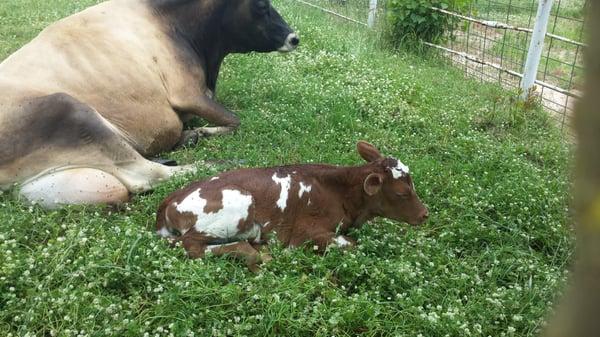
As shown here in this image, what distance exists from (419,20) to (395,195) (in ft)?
18.0

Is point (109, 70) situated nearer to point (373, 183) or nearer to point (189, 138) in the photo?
point (189, 138)

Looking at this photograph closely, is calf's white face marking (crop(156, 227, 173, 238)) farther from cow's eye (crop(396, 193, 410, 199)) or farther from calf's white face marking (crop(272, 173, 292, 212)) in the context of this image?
cow's eye (crop(396, 193, 410, 199))

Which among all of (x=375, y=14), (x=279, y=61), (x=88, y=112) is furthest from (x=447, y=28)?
(x=88, y=112)

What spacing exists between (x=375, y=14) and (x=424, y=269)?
6960mm

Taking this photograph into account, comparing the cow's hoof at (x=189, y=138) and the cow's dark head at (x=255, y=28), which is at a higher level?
the cow's dark head at (x=255, y=28)

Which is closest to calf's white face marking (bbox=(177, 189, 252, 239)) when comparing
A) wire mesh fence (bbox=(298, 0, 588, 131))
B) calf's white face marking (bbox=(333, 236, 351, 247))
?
calf's white face marking (bbox=(333, 236, 351, 247))

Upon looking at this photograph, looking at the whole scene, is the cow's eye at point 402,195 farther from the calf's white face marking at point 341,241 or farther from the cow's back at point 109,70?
the cow's back at point 109,70

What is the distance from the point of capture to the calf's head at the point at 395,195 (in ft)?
12.8

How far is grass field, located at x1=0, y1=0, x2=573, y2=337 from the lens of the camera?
2990 mm

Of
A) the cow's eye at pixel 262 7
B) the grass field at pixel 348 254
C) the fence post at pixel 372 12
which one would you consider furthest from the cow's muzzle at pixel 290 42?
the fence post at pixel 372 12

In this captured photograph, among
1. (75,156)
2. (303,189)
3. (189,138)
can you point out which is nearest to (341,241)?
(303,189)

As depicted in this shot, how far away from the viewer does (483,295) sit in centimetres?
331

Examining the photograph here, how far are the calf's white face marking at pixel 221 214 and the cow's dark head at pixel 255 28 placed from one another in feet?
9.61

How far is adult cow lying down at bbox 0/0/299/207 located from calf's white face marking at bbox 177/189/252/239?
3.08ft
